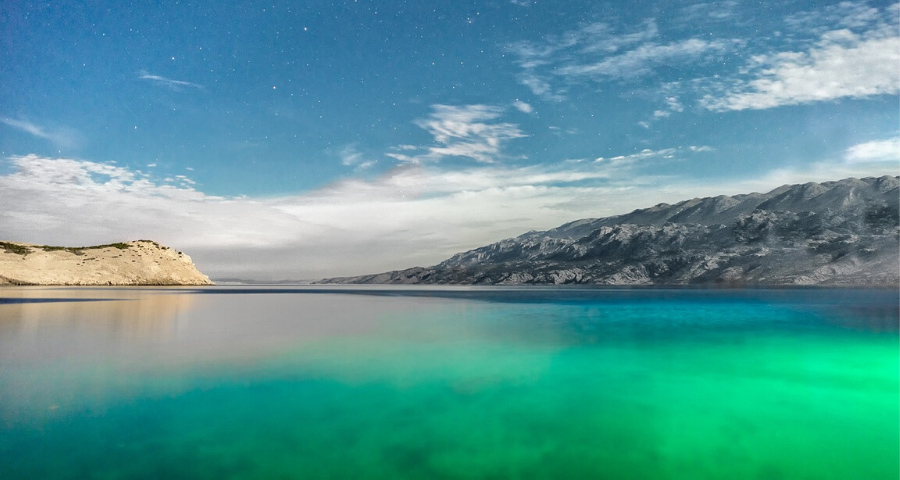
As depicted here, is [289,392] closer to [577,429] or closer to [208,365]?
[208,365]

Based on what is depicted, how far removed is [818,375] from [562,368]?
1272 cm

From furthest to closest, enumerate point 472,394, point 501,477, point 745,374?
point 745,374
point 472,394
point 501,477

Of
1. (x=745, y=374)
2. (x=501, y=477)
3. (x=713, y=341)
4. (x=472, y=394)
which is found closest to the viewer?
(x=501, y=477)

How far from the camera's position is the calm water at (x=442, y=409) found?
11.5 meters

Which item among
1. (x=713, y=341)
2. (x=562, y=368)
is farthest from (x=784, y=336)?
(x=562, y=368)

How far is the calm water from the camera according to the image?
11.5 m

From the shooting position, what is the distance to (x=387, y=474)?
35.4 ft

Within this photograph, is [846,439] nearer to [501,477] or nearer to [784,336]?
[501,477]

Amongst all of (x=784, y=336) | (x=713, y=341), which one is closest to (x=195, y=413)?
(x=713, y=341)

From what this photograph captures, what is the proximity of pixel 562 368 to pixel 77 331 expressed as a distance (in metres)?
39.3

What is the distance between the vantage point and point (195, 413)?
15.8 m

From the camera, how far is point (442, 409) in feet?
54.5

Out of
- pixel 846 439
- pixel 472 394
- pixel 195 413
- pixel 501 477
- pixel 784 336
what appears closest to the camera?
pixel 501 477

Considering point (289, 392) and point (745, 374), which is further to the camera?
point (745, 374)
